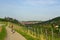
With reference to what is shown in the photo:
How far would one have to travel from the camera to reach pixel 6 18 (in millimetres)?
80875

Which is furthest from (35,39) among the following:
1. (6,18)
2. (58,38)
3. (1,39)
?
(6,18)

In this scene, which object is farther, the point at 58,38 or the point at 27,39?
the point at 58,38

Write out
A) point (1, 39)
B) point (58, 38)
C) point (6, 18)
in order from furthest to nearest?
point (6, 18), point (58, 38), point (1, 39)

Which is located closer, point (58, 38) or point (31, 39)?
point (31, 39)

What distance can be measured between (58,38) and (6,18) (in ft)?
151

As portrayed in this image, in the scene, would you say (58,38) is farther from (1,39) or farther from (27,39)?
(1,39)

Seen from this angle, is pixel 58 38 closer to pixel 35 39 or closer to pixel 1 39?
pixel 35 39

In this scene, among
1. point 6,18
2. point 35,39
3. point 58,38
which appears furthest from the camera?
point 6,18

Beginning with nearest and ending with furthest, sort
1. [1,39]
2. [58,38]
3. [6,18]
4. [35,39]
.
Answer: [1,39]
[35,39]
[58,38]
[6,18]

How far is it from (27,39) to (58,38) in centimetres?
1096

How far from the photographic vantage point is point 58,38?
36812mm

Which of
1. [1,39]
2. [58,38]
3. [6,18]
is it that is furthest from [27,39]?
[6,18]

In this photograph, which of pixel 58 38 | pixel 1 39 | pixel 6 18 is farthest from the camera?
pixel 6 18

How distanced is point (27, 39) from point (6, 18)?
54.5 m
